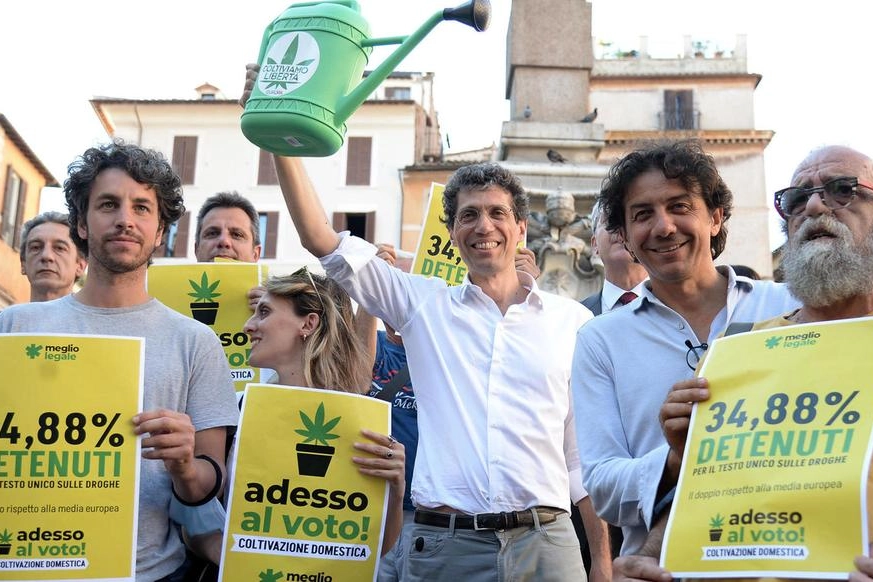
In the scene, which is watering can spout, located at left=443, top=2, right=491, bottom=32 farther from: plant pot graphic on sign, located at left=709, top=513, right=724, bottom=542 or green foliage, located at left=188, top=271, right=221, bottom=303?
plant pot graphic on sign, located at left=709, top=513, right=724, bottom=542

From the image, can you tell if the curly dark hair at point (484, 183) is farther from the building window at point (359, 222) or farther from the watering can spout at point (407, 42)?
the building window at point (359, 222)

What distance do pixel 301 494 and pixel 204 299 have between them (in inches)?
57.1

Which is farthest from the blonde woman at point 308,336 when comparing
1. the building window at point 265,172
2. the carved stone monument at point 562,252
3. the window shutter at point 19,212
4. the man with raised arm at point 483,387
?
the building window at point 265,172

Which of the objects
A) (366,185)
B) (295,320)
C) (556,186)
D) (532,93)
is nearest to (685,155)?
(295,320)

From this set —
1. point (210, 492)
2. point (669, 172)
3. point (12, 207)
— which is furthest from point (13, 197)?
point (669, 172)

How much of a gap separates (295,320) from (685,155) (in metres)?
1.77

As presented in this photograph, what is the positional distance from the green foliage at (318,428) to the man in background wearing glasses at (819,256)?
1381 millimetres

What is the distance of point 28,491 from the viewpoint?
3102 mm

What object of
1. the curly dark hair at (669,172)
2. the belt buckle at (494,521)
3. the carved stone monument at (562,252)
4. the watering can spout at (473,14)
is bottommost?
the belt buckle at (494,521)

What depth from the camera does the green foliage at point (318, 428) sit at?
3.68 m

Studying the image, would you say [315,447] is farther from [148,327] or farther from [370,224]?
[370,224]

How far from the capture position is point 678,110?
150 feet

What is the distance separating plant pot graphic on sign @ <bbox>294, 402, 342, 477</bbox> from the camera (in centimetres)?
366

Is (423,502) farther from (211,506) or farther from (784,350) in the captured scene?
(784,350)
